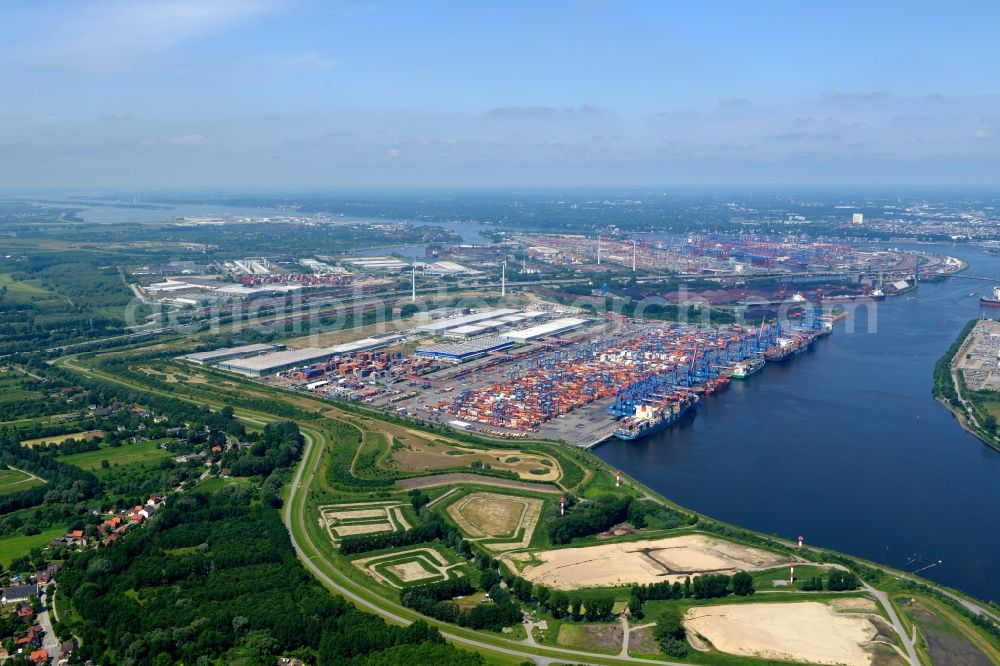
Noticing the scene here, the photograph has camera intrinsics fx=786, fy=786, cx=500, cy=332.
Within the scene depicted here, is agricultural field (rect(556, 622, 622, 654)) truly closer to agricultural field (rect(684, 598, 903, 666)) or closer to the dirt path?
agricultural field (rect(684, 598, 903, 666))

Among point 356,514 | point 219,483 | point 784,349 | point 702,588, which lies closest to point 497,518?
point 356,514

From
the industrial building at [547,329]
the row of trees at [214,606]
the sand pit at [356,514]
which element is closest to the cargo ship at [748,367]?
→ the industrial building at [547,329]

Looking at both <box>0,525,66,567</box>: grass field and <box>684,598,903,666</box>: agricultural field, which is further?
<box>0,525,66,567</box>: grass field

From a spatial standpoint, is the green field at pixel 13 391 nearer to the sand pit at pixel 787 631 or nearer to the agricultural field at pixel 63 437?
the agricultural field at pixel 63 437

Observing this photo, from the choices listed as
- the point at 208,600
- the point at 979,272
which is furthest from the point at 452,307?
the point at 979,272

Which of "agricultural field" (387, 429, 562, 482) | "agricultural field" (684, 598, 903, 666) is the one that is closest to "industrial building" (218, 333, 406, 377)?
"agricultural field" (387, 429, 562, 482)
